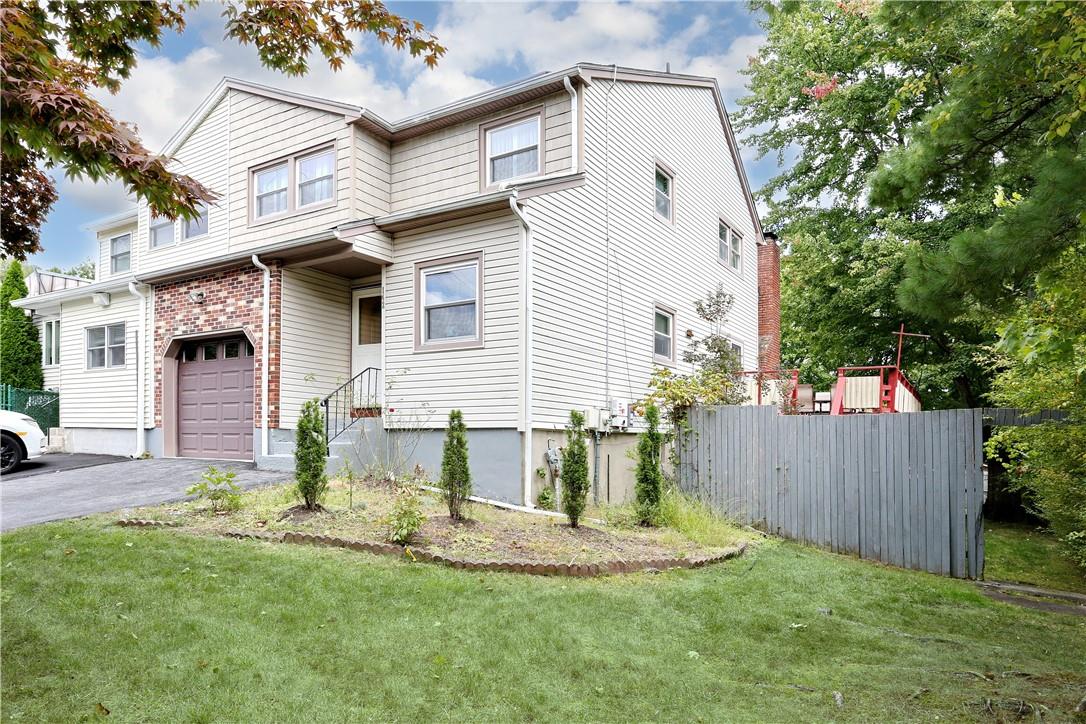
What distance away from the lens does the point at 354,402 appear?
1215cm

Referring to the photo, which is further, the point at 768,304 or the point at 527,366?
the point at 768,304

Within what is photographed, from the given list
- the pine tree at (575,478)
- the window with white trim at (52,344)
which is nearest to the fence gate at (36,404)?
the window with white trim at (52,344)

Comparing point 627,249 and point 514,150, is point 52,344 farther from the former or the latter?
point 627,249

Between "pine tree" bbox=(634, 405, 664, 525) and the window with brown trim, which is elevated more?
the window with brown trim

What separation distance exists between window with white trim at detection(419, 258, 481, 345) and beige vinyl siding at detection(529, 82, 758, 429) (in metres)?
1.06

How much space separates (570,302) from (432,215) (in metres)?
2.54

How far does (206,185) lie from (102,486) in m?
6.53

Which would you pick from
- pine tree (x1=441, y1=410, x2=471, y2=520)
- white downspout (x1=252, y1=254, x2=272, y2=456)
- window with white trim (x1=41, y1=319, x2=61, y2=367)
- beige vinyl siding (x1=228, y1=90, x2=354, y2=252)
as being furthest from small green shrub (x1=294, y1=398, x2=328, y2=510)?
window with white trim (x1=41, y1=319, x2=61, y2=367)

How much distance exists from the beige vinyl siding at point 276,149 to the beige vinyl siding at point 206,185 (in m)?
0.24

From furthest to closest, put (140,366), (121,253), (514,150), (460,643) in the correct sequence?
(121,253)
(140,366)
(514,150)
(460,643)

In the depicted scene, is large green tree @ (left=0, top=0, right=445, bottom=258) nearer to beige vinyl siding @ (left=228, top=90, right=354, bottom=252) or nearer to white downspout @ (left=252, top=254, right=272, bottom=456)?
white downspout @ (left=252, top=254, right=272, bottom=456)

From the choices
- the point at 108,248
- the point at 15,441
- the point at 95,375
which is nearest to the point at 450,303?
the point at 15,441

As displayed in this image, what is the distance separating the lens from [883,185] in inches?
241

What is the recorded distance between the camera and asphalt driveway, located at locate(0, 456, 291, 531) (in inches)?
336
